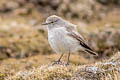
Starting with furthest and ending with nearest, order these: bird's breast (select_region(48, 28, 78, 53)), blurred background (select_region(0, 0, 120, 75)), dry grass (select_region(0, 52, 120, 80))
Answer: blurred background (select_region(0, 0, 120, 75)) → bird's breast (select_region(48, 28, 78, 53)) → dry grass (select_region(0, 52, 120, 80))

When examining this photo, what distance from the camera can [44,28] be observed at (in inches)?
719

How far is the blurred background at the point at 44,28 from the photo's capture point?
49.2ft

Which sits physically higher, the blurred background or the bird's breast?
the bird's breast

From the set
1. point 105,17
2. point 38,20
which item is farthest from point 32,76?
point 105,17

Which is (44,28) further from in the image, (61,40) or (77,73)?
(77,73)

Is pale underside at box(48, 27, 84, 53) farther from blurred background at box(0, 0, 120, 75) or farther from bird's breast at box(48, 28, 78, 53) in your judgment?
blurred background at box(0, 0, 120, 75)

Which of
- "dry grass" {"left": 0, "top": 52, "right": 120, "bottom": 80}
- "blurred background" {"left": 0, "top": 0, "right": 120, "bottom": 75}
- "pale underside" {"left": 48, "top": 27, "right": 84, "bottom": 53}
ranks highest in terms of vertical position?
"pale underside" {"left": 48, "top": 27, "right": 84, "bottom": 53}

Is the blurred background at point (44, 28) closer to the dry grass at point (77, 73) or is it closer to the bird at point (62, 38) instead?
the bird at point (62, 38)

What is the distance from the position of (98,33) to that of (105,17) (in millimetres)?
4086

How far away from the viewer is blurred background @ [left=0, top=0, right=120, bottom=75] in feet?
49.2

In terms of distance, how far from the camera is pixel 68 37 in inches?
398

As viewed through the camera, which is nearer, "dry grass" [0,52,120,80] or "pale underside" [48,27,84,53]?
"dry grass" [0,52,120,80]

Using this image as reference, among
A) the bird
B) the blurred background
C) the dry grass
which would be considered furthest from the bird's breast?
the blurred background

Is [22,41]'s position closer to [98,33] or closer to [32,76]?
[98,33]
